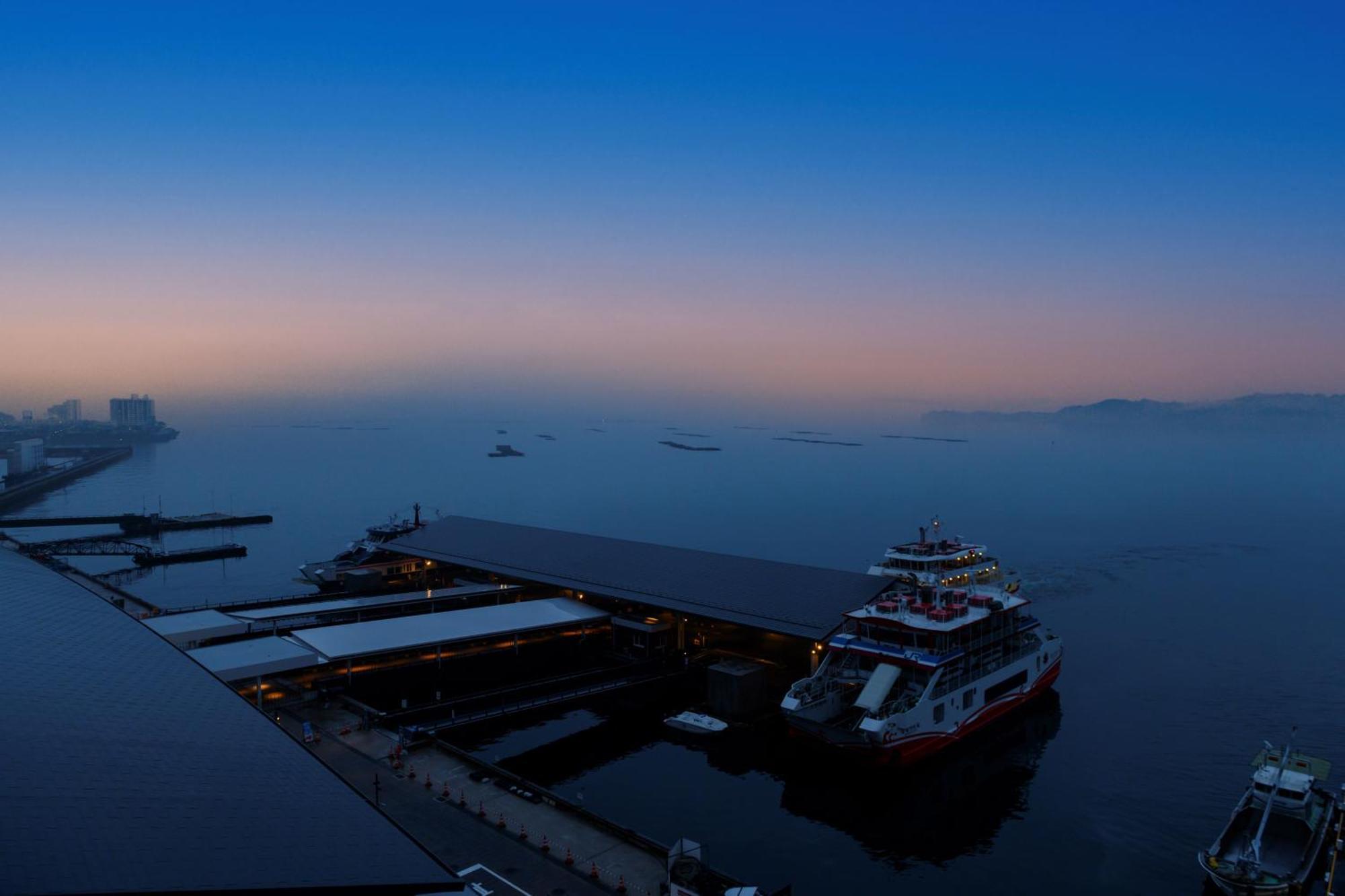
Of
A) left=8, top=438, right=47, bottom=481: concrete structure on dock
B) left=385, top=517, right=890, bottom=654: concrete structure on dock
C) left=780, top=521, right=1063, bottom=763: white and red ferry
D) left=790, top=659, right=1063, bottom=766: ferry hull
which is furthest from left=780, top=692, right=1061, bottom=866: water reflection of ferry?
left=8, top=438, right=47, bottom=481: concrete structure on dock

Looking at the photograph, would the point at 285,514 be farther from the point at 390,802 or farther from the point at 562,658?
the point at 390,802

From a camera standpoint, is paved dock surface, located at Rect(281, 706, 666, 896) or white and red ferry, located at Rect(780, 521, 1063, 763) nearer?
paved dock surface, located at Rect(281, 706, 666, 896)

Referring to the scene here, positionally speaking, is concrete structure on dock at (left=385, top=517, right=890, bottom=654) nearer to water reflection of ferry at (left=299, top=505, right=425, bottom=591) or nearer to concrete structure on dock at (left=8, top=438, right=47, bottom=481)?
water reflection of ferry at (left=299, top=505, right=425, bottom=591)

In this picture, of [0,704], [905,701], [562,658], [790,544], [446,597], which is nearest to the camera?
[0,704]

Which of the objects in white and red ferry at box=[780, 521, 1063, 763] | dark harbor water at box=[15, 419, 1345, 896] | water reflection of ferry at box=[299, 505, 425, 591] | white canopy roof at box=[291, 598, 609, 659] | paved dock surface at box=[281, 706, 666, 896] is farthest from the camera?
water reflection of ferry at box=[299, 505, 425, 591]

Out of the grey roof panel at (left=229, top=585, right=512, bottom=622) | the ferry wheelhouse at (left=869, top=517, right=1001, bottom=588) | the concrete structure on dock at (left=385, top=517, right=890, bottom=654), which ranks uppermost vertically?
the ferry wheelhouse at (left=869, top=517, right=1001, bottom=588)

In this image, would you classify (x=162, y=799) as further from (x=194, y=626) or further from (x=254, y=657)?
(x=194, y=626)

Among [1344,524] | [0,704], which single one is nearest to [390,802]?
[0,704]
